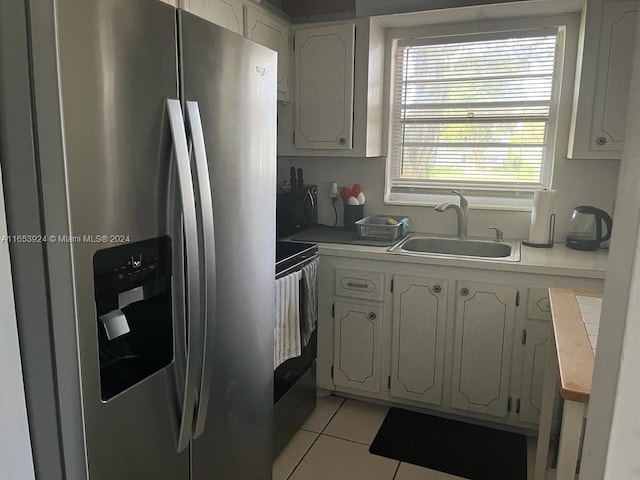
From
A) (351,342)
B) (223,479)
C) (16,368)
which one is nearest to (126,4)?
(16,368)

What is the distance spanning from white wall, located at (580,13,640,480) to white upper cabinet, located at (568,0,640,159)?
200 centimetres

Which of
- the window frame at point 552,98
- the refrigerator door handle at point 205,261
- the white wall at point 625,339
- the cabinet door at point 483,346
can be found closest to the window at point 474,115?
the window frame at point 552,98

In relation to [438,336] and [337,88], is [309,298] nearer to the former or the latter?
[438,336]

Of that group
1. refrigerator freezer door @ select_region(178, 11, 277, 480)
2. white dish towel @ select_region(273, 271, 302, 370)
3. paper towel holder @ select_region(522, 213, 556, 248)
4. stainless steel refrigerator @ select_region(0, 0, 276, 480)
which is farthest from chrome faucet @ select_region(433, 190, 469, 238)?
stainless steel refrigerator @ select_region(0, 0, 276, 480)

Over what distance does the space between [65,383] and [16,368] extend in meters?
0.09

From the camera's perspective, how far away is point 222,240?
1.35 metres

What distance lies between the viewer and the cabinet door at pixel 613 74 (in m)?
2.14

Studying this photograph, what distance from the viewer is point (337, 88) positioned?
8.75 feet

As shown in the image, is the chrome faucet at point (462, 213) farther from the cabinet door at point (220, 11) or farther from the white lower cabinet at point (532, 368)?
the cabinet door at point (220, 11)

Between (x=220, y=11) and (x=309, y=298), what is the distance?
1331mm

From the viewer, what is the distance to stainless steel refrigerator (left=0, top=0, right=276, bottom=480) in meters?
0.85

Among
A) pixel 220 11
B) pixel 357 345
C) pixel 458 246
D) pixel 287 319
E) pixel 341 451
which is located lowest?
pixel 341 451

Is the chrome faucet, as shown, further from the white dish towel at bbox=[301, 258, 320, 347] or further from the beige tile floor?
the beige tile floor

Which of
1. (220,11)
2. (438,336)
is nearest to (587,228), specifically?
(438,336)
